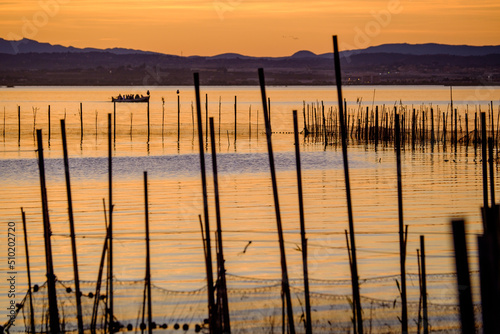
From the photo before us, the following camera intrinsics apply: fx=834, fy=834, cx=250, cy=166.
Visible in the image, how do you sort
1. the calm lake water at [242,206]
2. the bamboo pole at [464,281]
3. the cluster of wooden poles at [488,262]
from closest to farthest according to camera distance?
the cluster of wooden poles at [488,262]
the bamboo pole at [464,281]
the calm lake water at [242,206]

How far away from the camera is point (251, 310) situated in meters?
9.81

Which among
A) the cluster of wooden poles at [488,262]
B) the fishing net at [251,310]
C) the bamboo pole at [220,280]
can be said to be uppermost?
the cluster of wooden poles at [488,262]

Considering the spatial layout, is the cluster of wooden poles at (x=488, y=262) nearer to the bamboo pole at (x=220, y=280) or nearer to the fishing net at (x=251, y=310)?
the bamboo pole at (x=220, y=280)

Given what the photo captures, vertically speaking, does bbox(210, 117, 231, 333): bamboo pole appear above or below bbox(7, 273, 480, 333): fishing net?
above

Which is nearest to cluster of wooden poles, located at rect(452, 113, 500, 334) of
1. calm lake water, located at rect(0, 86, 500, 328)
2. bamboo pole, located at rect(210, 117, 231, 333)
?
bamboo pole, located at rect(210, 117, 231, 333)

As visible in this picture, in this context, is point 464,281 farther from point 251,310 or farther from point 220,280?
point 251,310

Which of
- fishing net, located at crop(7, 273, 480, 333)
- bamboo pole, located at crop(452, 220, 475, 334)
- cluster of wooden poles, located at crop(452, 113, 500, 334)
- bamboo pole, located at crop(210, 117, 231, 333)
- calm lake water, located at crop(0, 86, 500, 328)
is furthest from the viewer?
calm lake water, located at crop(0, 86, 500, 328)

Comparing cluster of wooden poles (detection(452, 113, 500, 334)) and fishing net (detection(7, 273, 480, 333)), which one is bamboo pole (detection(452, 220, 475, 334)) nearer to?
cluster of wooden poles (detection(452, 113, 500, 334))

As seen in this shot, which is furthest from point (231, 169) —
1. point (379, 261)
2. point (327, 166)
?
point (379, 261)

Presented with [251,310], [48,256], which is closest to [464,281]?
[48,256]

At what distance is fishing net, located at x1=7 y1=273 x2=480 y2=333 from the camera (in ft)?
Answer: 30.0

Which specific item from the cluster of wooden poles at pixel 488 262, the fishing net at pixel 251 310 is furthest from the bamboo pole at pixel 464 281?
the fishing net at pixel 251 310

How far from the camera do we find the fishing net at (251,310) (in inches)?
360

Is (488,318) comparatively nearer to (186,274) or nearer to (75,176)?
(186,274)
